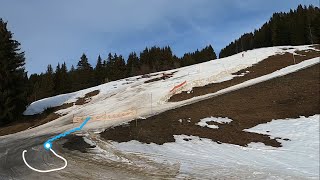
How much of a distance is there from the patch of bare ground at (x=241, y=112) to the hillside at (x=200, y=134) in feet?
0.19

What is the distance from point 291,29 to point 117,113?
77.5 metres

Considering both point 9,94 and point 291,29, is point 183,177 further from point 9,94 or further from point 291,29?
point 291,29

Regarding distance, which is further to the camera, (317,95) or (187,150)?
(317,95)

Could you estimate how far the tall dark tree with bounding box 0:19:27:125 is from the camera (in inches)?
1318

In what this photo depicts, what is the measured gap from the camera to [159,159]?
1430 cm

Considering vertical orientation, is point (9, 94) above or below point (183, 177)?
above

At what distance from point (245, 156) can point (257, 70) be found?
31.5m

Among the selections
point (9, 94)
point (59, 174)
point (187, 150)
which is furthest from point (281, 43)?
→ point (59, 174)

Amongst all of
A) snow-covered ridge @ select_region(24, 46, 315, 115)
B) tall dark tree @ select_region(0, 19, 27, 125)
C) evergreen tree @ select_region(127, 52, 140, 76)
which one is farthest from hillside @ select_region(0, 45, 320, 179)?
evergreen tree @ select_region(127, 52, 140, 76)

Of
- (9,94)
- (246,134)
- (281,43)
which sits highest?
(281,43)

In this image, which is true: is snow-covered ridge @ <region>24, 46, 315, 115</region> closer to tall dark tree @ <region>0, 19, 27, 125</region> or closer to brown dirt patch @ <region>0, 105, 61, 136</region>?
brown dirt patch @ <region>0, 105, 61, 136</region>

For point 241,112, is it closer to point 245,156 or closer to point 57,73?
point 245,156

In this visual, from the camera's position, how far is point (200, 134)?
20.5 metres

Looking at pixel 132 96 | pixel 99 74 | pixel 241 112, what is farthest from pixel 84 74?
pixel 241 112
